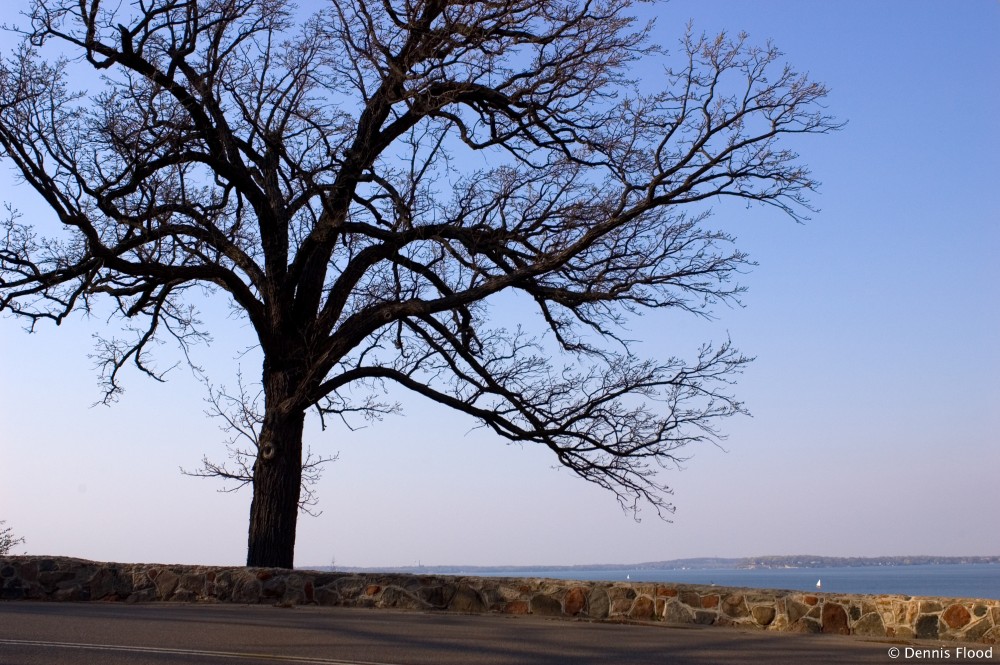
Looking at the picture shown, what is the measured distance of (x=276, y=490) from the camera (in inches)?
599

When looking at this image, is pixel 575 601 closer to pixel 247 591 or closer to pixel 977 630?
pixel 247 591

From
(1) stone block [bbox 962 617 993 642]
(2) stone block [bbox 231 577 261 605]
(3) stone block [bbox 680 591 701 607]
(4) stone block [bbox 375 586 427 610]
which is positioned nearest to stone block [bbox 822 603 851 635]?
(1) stone block [bbox 962 617 993 642]

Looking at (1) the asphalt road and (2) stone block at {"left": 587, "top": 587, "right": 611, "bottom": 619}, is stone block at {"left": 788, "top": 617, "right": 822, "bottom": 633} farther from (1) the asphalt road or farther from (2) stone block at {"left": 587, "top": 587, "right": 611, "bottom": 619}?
(2) stone block at {"left": 587, "top": 587, "right": 611, "bottom": 619}

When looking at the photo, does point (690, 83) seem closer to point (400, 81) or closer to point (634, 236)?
point (634, 236)

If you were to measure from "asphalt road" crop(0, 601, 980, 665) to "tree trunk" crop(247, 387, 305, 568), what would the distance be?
2.88 m

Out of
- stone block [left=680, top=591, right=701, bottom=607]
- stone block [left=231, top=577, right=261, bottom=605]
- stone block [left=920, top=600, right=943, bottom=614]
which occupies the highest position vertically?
stone block [left=231, top=577, right=261, bottom=605]

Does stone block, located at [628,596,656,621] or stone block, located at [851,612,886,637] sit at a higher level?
stone block, located at [628,596,656,621]

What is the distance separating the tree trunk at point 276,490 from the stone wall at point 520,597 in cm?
184

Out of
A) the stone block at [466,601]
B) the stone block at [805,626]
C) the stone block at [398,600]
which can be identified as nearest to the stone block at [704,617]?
the stone block at [805,626]

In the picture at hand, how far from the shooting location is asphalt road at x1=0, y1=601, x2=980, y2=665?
811 cm

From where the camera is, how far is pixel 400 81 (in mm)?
15195

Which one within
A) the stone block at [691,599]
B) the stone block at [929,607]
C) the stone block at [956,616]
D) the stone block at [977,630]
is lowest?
the stone block at [977,630]

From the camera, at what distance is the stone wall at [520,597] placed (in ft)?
36.7

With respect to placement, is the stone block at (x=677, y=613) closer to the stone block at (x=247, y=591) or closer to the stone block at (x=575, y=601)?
the stone block at (x=575, y=601)
